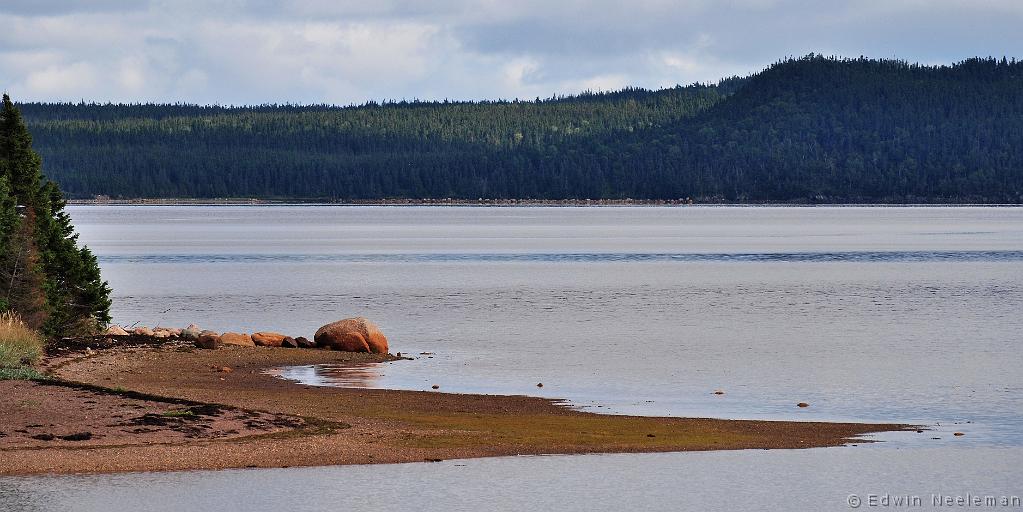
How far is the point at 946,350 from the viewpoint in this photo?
39594 mm

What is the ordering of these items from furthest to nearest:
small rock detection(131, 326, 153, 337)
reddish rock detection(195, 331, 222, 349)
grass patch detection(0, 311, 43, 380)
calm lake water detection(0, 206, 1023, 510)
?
small rock detection(131, 326, 153, 337)
reddish rock detection(195, 331, 222, 349)
grass patch detection(0, 311, 43, 380)
calm lake water detection(0, 206, 1023, 510)

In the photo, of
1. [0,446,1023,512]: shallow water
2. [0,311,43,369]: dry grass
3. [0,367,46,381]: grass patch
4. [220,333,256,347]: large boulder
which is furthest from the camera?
[220,333,256,347]: large boulder

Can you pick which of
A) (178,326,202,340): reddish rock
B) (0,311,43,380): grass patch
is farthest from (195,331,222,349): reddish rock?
(0,311,43,380): grass patch

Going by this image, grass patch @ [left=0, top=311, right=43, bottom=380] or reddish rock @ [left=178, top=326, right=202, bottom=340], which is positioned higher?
grass patch @ [left=0, top=311, right=43, bottom=380]

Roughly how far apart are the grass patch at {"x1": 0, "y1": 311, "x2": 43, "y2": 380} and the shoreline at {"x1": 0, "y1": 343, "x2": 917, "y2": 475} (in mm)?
868

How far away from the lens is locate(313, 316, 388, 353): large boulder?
37.0m

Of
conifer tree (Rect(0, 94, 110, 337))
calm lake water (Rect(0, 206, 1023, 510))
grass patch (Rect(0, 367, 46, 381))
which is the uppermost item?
conifer tree (Rect(0, 94, 110, 337))

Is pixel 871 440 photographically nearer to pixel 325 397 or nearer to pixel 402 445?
pixel 402 445

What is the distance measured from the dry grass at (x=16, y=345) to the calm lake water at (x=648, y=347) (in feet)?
17.9

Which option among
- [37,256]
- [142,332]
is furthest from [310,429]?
[142,332]

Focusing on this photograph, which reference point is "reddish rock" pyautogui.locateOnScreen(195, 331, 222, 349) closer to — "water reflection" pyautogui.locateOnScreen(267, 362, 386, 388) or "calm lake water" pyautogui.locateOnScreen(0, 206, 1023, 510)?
"water reflection" pyautogui.locateOnScreen(267, 362, 386, 388)

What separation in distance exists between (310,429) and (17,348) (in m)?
8.76

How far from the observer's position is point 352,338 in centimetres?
3712

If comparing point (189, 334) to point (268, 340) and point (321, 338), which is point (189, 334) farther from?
point (321, 338)
